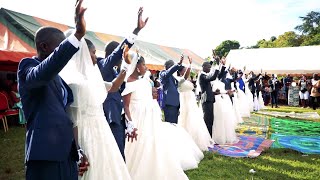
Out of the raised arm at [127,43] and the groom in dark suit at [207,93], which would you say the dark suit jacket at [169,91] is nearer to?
the groom in dark suit at [207,93]

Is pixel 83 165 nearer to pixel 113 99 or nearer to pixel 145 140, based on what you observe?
pixel 113 99

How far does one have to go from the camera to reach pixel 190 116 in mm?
7938

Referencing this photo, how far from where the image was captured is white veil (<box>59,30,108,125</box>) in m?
2.65

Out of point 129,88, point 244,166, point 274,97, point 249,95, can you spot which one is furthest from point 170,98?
point 274,97

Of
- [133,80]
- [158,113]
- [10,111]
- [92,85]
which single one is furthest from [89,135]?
[10,111]

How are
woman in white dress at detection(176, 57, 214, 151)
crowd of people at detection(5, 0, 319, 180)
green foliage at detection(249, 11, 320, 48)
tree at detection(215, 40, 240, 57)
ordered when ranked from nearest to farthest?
crowd of people at detection(5, 0, 319, 180), woman in white dress at detection(176, 57, 214, 151), green foliage at detection(249, 11, 320, 48), tree at detection(215, 40, 240, 57)

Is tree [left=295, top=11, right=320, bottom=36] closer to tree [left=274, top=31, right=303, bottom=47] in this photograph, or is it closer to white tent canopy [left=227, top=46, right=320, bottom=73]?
tree [left=274, top=31, right=303, bottom=47]

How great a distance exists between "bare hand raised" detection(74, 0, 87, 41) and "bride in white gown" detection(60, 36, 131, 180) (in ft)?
1.78

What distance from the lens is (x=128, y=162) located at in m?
4.75

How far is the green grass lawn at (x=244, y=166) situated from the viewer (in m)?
5.66

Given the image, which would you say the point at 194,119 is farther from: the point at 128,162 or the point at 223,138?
the point at 128,162

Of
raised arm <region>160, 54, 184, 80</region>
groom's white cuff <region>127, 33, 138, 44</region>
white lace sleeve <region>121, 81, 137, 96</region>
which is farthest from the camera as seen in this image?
raised arm <region>160, 54, 184, 80</region>

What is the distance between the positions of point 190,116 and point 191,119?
8 cm

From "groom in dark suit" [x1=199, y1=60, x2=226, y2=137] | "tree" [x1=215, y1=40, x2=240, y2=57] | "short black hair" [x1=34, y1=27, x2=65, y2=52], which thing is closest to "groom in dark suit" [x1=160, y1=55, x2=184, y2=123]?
"groom in dark suit" [x1=199, y1=60, x2=226, y2=137]
